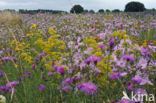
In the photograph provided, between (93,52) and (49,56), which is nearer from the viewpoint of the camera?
(93,52)

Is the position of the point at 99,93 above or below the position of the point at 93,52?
below

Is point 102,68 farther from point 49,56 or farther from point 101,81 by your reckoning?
point 49,56

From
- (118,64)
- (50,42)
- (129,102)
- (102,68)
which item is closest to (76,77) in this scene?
(102,68)

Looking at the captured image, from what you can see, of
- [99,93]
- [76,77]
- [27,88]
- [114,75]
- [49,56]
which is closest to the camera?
[114,75]

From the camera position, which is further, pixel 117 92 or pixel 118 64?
pixel 117 92

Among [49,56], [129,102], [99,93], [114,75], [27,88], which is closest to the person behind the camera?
[129,102]

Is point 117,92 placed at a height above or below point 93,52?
below

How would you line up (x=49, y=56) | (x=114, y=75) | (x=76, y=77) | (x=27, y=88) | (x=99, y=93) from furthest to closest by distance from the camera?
(x=49, y=56) < (x=27, y=88) < (x=99, y=93) < (x=76, y=77) < (x=114, y=75)

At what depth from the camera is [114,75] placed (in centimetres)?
203

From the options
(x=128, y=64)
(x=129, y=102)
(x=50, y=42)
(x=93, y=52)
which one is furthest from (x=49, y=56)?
(x=129, y=102)

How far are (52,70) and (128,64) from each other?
2.71ft

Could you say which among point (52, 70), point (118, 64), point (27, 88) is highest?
point (118, 64)

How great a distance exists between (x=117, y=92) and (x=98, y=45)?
52 cm

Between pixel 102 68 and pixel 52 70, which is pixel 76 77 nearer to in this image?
pixel 102 68
